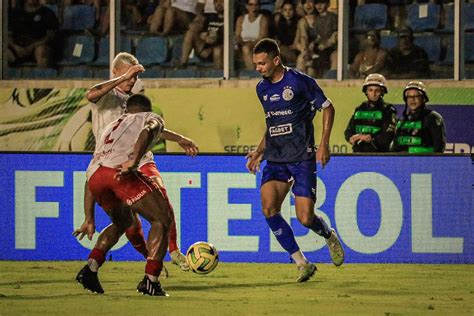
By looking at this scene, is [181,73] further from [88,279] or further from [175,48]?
[88,279]

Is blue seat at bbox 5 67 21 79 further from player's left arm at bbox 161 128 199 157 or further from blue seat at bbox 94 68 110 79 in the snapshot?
player's left arm at bbox 161 128 199 157

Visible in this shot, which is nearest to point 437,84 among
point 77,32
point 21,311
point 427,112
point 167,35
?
point 427,112

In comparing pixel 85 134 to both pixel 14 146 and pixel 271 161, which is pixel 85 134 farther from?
pixel 271 161

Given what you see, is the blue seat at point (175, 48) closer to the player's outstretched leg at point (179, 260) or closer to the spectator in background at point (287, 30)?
the spectator in background at point (287, 30)

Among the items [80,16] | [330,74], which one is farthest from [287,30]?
[80,16]

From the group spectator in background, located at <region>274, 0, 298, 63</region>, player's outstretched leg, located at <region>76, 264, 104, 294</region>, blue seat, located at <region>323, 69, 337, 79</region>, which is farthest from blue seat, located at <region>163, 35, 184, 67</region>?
player's outstretched leg, located at <region>76, 264, 104, 294</region>

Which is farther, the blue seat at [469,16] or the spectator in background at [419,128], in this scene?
the blue seat at [469,16]

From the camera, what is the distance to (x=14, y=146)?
17.7 metres

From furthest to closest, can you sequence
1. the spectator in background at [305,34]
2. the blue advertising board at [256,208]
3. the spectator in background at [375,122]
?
1. the spectator in background at [305,34]
2. the spectator in background at [375,122]
3. the blue advertising board at [256,208]

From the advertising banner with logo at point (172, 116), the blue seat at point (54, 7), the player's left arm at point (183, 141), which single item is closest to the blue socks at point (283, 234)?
the player's left arm at point (183, 141)

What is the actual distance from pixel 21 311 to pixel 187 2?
8956mm

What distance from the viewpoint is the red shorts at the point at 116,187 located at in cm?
1030

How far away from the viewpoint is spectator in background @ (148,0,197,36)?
700 inches

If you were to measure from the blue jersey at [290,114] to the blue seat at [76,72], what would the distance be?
6.34 metres
